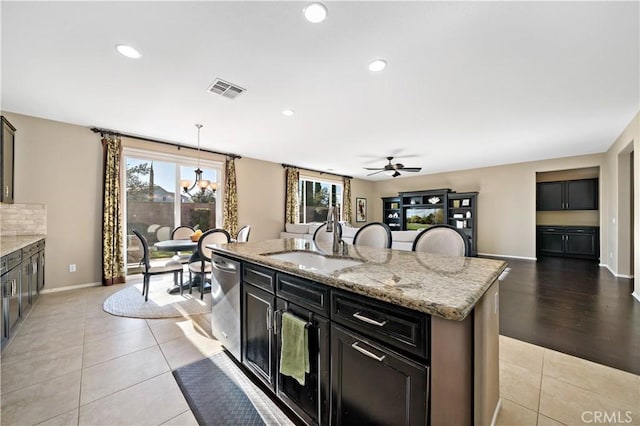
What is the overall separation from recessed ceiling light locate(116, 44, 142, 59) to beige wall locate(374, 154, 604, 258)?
8.50m

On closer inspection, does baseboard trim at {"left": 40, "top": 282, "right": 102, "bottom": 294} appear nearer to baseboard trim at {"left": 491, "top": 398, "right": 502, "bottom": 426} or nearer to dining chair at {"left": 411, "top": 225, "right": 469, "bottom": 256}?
dining chair at {"left": 411, "top": 225, "right": 469, "bottom": 256}

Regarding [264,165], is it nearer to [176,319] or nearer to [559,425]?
[176,319]

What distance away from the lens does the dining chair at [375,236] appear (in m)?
2.79

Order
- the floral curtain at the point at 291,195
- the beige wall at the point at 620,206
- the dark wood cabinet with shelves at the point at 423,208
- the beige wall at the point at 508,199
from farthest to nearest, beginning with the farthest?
the dark wood cabinet with shelves at the point at 423,208 < the floral curtain at the point at 291,195 < the beige wall at the point at 508,199 < the beige wall at the point at 620,206

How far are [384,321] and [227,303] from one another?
1556 mm

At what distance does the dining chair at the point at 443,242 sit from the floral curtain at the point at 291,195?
16.5ft

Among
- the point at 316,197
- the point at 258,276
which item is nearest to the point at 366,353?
the point at 258,276

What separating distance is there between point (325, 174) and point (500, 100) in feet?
18.8

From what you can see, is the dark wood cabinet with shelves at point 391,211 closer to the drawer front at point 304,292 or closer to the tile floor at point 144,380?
the tile floor at point 144,380

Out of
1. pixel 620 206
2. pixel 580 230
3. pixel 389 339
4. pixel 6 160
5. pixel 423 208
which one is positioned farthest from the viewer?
pixel 423 208

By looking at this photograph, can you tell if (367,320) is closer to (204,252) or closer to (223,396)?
(223,396)

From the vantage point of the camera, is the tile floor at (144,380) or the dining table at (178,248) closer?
the tile floor at (144,380)

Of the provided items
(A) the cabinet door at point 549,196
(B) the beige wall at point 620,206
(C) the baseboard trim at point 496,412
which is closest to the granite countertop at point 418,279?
(C) the baseboard trim at point 496,412

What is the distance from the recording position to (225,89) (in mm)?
2891
